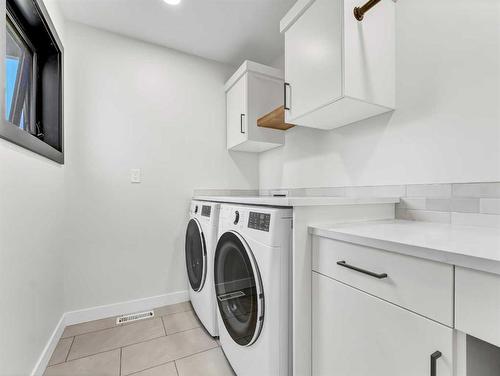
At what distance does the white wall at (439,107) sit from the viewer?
1009mm

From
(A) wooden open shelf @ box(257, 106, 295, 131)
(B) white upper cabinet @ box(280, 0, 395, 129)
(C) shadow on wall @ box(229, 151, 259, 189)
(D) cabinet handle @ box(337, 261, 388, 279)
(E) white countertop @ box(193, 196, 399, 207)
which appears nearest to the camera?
(D) cabinet handle @ box(337, 261, 388, 279)

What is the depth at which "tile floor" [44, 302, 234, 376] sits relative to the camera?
136cm

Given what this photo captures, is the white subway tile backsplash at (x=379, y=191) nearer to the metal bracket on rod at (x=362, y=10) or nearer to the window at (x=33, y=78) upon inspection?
the metal bracket on rod at (x=362, y=10)

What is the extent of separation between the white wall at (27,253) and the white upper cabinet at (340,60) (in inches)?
55.3

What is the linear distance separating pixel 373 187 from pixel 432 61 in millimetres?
705

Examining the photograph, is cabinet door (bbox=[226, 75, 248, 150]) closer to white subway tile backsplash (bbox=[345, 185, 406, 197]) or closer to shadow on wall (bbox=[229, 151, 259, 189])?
shadow on wall (bbox=[229, 151, 259, 189])

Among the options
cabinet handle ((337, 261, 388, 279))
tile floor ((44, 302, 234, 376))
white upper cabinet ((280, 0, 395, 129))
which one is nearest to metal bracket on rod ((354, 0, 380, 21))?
white upper cabinet ((280, 0, 395, 129))

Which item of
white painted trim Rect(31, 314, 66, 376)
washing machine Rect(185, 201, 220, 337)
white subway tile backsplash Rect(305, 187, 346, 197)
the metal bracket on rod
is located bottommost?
white painted trim Rect(31, 314, 66, 376)

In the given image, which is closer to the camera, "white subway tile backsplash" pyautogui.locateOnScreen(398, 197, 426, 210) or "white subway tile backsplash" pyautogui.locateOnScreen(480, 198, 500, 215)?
"white subway tile backsplash" pyautogui.locateOnScreen(480, 198, 500, 215)

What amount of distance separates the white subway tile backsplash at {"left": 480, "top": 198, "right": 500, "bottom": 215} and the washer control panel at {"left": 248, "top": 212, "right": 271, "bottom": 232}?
36.3 inches

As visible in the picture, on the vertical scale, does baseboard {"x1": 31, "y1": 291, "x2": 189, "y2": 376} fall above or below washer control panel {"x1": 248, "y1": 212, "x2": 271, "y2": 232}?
below

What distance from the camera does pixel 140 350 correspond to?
1524 mm

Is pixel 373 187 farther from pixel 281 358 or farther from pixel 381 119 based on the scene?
pixel 281 358

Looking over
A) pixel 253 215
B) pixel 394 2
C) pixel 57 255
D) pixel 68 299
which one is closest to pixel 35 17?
pixel 57 255
